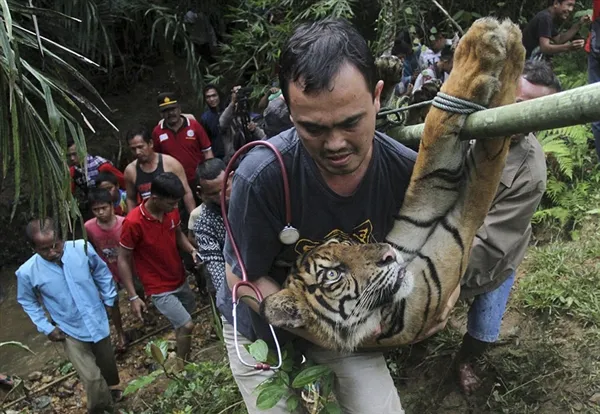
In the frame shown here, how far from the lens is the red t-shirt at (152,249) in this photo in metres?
4.28

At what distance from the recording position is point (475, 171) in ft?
5.65

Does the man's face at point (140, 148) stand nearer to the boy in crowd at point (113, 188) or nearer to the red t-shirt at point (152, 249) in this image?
the boy in crowd at point (113, 188)

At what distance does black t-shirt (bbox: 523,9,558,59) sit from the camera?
594cm

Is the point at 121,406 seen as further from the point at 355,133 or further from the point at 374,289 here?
the point at 355,133

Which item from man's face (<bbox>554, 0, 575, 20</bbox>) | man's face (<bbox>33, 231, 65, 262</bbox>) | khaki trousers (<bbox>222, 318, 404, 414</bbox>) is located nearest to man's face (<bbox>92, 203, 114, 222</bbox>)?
man's face (<bbox>33, 231, 65, 262</bbox>)

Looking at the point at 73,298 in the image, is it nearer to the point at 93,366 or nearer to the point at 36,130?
the point at 93,366

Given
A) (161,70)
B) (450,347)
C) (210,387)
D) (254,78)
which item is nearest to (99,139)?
(161,70)

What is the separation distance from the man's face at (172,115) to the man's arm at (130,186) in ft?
3.01

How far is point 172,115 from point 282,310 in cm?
464

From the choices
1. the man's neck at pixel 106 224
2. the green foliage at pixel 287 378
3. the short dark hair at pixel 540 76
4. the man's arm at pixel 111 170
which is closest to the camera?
the green foliage at pixel 287 378

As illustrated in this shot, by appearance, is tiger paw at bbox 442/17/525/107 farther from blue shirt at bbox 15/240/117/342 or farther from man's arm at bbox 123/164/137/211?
man's arm at bbox 123/164/137/211

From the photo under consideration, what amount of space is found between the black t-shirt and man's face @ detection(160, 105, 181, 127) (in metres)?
3.85

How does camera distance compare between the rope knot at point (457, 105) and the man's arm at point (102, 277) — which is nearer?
the rope knot at point (457, 105)

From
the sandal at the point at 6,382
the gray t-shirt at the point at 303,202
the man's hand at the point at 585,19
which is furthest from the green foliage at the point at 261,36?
the gray t-shirt at the point at 303,202
